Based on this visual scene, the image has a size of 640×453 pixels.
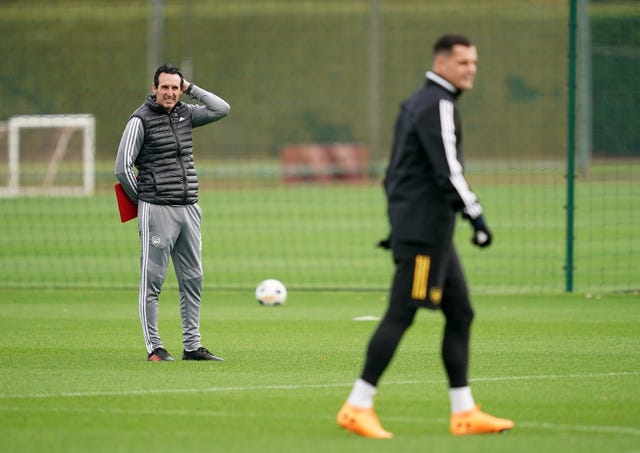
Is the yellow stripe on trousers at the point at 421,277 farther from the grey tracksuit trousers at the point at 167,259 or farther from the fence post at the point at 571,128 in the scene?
the fence post at the point at 571,128

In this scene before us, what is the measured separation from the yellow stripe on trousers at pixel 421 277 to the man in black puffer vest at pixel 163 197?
3343 mm

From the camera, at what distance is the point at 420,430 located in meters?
7.51

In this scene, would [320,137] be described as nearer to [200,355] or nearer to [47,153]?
[47,153]

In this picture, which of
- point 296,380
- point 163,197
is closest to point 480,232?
point 296,380

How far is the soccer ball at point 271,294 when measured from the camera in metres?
14.0

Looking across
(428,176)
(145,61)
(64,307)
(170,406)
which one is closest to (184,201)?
(170,406)

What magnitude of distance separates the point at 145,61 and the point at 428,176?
3979 cm

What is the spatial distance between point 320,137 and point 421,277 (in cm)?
3405

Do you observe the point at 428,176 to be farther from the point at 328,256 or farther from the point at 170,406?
the point at 328,256

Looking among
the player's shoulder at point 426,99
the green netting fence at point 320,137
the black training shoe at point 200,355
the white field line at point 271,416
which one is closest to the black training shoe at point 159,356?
the black training shoe at point 200,355

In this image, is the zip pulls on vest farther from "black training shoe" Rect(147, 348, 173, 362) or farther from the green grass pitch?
the green grass pitch

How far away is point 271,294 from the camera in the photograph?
45.8 ft

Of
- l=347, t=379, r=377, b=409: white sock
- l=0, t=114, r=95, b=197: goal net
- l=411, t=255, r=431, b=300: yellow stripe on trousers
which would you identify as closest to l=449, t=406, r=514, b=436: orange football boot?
l=347, t=379, r=377, b=409: white sock

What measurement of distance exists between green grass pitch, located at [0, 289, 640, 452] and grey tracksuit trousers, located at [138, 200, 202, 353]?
0.31 meters
